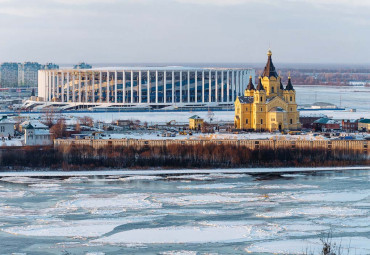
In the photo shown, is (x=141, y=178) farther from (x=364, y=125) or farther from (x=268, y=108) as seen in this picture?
(x=364, y=125)

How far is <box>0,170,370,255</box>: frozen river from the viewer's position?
1859 cm

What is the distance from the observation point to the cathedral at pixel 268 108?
3772cm

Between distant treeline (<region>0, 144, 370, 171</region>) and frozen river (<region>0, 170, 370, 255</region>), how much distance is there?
93.5 inches

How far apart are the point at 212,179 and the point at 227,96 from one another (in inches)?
1119

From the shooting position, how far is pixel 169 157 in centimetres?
3120

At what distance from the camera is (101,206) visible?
887 inches

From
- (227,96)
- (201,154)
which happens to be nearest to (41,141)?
(201,154)

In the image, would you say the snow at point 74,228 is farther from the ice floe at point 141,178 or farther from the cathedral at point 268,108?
the cathedral at point 268,108

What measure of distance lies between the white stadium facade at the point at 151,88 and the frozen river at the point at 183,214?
2657cm

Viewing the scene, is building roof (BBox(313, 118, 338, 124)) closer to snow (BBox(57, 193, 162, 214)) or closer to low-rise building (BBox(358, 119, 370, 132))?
low-rise building (BBox(358, 119, 370, 132))

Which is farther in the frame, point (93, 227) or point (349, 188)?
point (349, 188)

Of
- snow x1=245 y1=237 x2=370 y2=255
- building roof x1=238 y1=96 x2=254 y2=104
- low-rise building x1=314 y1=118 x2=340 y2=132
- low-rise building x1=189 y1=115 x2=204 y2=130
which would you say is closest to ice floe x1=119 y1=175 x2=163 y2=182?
snow x1=245 y1=237 x2=370 y2=255

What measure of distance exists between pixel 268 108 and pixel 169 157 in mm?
7562

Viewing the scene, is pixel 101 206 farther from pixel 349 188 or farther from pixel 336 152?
pixel 336 152
